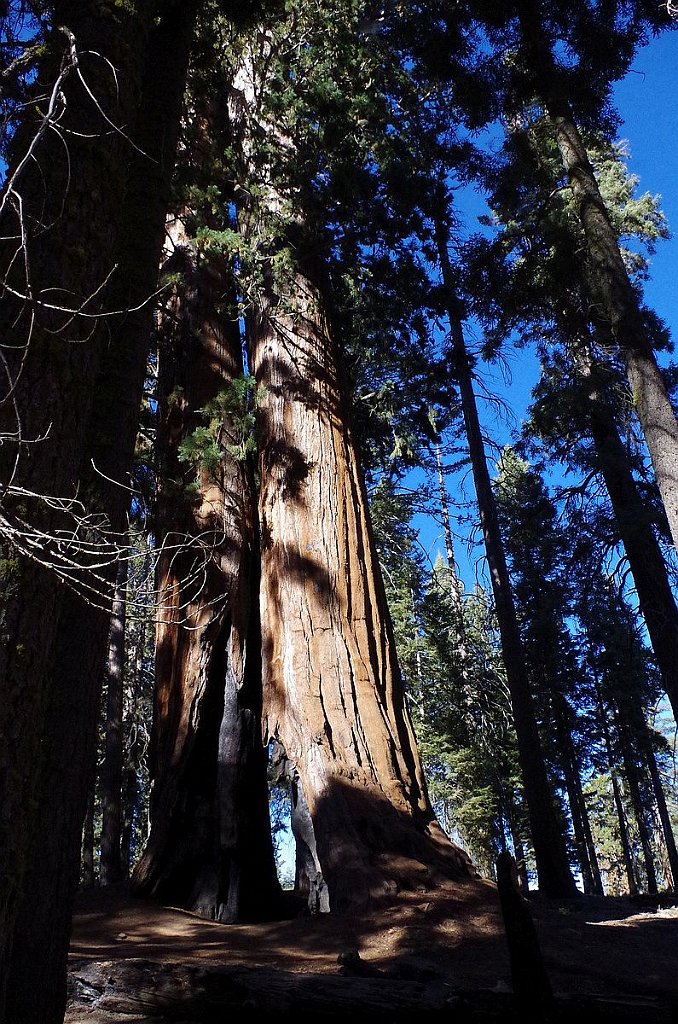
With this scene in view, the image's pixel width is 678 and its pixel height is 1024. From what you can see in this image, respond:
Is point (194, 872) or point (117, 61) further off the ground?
point (117, 61)

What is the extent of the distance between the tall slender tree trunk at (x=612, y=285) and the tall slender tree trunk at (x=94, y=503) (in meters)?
5.12

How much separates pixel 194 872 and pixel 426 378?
849 cm

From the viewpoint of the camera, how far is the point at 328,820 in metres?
6.25

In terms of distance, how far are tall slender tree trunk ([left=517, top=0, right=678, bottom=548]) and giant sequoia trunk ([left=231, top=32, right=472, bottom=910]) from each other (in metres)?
3.03

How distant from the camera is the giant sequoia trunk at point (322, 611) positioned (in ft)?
20.4

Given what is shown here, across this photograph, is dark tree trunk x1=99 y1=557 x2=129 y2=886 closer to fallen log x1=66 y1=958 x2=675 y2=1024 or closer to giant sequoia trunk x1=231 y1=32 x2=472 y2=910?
giant sequoia trunk x1=231 y1=32 x2=472 y2=910

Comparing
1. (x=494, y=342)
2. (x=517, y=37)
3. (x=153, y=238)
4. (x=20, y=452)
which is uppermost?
(x=517, y=37)

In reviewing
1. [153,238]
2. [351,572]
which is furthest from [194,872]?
[153,238]

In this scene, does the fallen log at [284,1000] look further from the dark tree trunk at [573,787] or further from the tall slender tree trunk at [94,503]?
the dark tree trunk at [573,787]

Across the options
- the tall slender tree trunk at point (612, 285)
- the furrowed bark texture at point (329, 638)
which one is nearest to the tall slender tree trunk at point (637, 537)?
the tall slender tree trunk at point (612, 285)

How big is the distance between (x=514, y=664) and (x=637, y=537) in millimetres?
2777

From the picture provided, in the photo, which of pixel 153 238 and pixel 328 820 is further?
pixel 328 820

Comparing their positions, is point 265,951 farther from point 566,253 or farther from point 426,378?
point 426,378

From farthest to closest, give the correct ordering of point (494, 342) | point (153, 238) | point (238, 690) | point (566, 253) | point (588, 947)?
1. point (494, 342)
2. point (566, 253)
3. point (238, 690)
4. point (588, 947)
5. point (153, 238)
